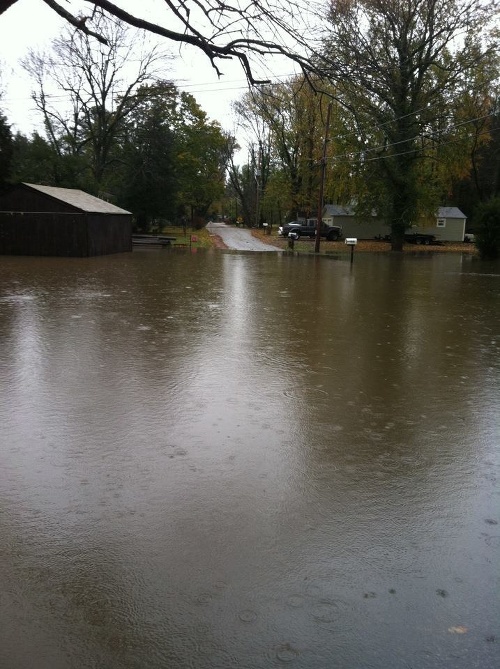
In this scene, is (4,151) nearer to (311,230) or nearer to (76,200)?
(76,200)

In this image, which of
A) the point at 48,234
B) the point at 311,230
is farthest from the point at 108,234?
the point at 311,230

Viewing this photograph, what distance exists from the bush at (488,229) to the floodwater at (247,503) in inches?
1057

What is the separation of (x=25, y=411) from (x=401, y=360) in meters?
4.68

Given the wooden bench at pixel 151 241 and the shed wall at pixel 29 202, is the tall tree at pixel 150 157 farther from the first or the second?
the shed wall at pixel 29 202

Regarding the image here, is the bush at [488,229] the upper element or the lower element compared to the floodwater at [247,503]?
upper

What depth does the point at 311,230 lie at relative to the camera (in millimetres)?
49125

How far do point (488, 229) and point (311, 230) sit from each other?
1868 cm

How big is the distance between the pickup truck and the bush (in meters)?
14.8

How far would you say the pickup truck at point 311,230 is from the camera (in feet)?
154

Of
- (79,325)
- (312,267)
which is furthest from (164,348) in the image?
(312,267)

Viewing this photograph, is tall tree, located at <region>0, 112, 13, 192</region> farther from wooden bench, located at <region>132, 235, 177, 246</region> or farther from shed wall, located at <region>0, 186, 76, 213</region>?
wooden bench, located at <region>132, 235, 177, 246</region>

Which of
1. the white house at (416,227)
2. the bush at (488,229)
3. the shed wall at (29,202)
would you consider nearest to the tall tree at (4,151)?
the shed wall at (29,202)

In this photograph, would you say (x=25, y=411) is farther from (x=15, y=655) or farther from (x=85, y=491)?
(x=15, y=655)

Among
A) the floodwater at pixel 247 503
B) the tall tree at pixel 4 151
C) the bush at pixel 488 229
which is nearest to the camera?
the floodwater at pixel 247 503
